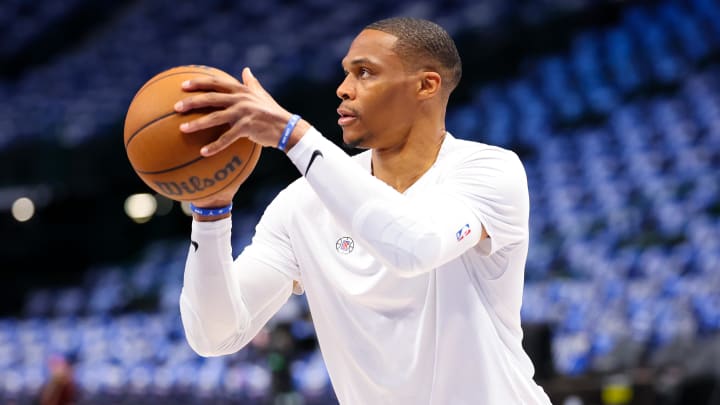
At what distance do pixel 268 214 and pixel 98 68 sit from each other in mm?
16645

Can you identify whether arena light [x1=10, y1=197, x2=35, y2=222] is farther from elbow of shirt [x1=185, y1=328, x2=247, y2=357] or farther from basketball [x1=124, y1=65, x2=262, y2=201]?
basketball [x1=124, y1=65, x2=262, y2=201]

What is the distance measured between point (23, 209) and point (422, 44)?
17448mm

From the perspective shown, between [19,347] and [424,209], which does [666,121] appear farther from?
[424,209]

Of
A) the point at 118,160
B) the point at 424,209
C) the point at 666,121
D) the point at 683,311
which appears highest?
the point at 424,209

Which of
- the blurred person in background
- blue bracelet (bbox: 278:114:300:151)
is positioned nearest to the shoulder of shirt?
blue bracelet (bbox: 278:114:300:151)

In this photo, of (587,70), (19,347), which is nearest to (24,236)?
(19,347)

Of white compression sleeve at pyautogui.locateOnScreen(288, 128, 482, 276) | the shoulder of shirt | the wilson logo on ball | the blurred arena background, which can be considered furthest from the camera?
the blurred arena background

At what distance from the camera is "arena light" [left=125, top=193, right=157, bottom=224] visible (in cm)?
1909

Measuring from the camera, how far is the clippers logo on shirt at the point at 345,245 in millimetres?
2848

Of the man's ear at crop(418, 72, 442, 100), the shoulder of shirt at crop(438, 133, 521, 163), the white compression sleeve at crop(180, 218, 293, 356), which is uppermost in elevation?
the man's ear at crop(418, 72, 442, 100)

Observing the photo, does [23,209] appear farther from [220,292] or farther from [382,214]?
[382,214]

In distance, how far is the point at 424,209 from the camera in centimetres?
247

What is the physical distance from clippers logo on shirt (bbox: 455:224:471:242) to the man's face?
430mm

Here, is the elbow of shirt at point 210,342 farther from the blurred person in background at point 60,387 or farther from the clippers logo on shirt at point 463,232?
the blurred person in background at point 60,387
